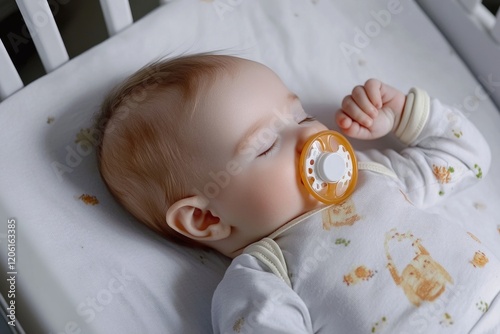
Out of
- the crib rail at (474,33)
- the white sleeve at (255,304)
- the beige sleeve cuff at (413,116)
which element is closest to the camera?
the white sleeve at (255,304)

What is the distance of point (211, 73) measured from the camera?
3.01ft

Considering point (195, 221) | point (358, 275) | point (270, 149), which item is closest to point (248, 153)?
point (270, 149)

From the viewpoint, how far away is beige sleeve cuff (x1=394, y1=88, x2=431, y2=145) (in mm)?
1044

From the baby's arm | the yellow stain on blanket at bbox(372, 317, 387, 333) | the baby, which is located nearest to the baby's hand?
the baby's arm

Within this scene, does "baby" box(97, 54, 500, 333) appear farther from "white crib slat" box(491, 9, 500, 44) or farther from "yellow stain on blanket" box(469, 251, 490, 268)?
"white crib slat" box(491, 9, 500, 44)

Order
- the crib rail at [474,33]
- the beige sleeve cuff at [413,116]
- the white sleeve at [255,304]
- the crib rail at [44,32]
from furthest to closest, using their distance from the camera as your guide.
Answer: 1. the crib rail at [474,33]
2. the beige sleeve cuff at [413,116]
3. the crib rail at [44,32]
4. the white sleeve at [255,304]

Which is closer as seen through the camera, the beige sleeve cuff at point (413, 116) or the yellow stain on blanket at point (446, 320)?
the yellow stain on blanket at point (446, 320)

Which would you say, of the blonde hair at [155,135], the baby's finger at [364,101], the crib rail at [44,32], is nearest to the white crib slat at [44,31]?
the crib rail at [44,32]

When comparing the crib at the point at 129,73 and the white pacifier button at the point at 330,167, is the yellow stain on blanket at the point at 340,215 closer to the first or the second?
the white pacifier button at the point at 330,167

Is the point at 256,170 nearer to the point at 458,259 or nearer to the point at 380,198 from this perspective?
the point at 380,198

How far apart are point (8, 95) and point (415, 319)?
745 millimetres

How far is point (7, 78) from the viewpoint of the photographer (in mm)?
1005

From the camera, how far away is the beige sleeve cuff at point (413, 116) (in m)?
1.04

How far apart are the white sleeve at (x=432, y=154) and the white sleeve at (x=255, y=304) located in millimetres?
285
